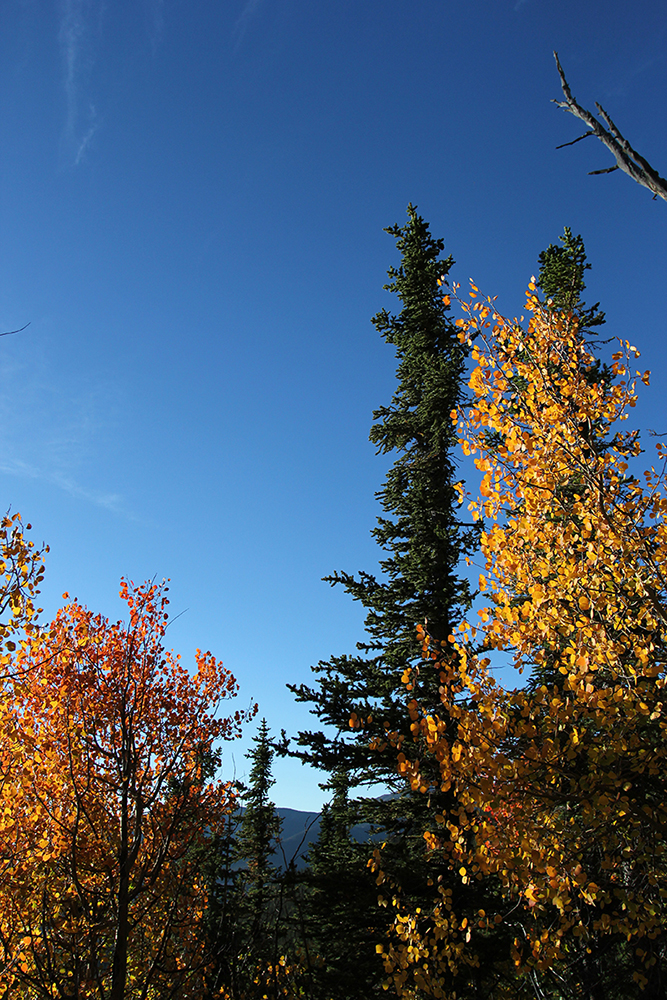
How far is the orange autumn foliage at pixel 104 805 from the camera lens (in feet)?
14.7

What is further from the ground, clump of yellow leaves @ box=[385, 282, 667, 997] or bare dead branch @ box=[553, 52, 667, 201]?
bare dead branch @ box=[553, 52, 667, 201]

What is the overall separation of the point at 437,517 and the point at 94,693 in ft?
23.0

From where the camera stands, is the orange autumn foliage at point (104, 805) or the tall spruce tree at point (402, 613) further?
the tall spruce tree at point (402, 613)

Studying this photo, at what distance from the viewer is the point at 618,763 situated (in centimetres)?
396

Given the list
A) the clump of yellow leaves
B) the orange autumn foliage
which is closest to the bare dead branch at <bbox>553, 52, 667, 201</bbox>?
the clump of yellow leaves

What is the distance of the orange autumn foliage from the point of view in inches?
177

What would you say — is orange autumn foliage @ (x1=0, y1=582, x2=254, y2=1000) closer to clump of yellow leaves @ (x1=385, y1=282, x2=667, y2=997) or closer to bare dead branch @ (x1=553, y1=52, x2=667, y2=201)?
clump of yellow leaves @ (x1=385, y1=282, x2=667, y2=997)

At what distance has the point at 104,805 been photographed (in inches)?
331

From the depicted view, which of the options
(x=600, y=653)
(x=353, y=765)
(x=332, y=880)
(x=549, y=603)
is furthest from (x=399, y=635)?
(x=600, y=653)

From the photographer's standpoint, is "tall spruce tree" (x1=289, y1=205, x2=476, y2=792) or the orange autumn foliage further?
"tall spruce tree" (x1=289, y1=205, x2=476, y2=792)

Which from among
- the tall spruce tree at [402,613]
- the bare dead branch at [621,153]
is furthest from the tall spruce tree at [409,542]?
the bare dead branch at [621,153]

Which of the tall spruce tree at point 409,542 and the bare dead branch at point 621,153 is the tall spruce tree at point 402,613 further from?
the bare dead branch at point 621,153

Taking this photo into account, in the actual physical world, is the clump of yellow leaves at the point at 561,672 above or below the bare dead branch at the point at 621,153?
below

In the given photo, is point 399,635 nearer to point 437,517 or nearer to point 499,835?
point 437,517
